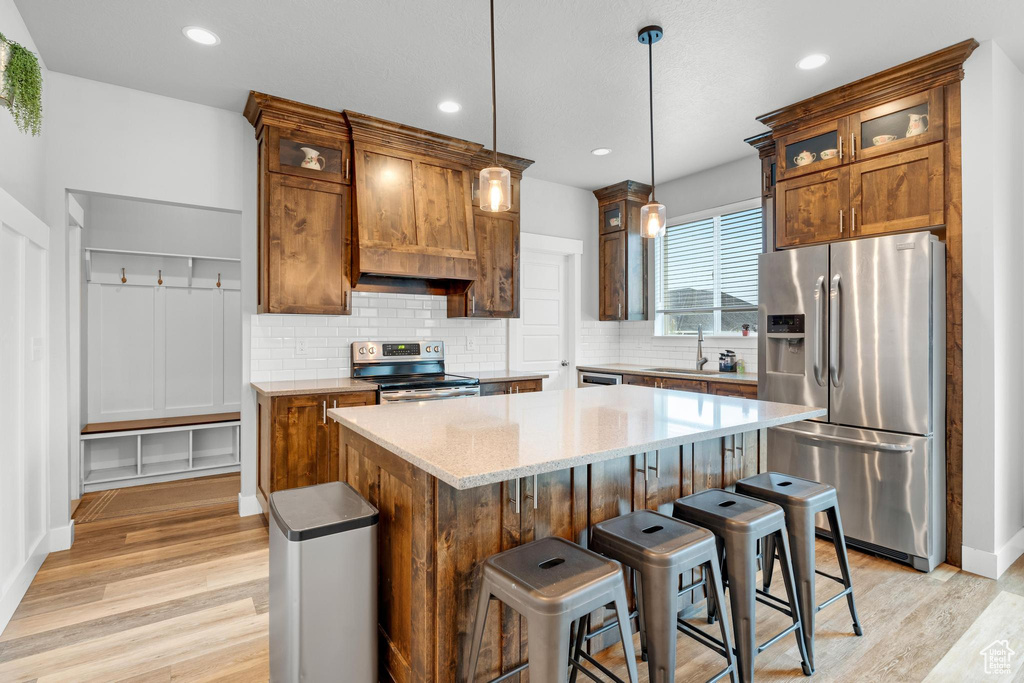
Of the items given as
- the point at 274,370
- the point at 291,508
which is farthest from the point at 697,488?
the point at 274,370

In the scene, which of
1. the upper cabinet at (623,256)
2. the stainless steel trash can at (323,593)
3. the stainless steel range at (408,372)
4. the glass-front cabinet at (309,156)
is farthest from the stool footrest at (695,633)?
the upper cabinet at (623,256)

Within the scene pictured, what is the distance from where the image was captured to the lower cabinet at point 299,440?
10.6 feet

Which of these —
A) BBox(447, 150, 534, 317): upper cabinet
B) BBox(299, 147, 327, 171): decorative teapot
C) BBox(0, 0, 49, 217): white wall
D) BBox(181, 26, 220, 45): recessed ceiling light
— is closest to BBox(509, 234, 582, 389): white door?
BBox(447, 150, 534, 317): upper cabinet

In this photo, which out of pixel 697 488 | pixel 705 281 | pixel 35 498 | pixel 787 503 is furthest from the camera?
pixel 705 281

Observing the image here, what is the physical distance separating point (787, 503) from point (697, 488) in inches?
15.6

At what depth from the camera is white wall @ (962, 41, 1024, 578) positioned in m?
2.72

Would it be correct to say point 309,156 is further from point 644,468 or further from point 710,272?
point 710,272

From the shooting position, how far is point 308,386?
11.3 ft

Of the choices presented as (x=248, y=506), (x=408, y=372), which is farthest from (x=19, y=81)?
(x=408, y=372)

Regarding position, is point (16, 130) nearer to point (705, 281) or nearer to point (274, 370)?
point (274, 370)

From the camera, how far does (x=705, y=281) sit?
5.00m

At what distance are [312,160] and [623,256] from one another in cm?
302

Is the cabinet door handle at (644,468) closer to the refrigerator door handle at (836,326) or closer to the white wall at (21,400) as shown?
the refrigerator door handle at (836,326)

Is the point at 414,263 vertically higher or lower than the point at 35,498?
higher
